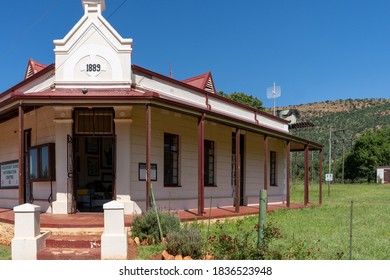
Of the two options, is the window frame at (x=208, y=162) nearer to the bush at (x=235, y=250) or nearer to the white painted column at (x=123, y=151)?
the white painted column at (x=123, y=151)

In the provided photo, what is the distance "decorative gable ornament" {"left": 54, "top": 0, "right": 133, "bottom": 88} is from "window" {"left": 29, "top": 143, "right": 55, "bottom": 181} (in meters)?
2.00

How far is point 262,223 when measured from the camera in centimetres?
690

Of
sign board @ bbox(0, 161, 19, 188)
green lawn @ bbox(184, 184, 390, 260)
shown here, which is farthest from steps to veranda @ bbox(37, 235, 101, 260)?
sign board @ bbox(0, 161, 19, 188)

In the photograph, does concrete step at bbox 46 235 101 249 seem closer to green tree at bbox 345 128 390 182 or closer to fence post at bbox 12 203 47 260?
fence post at bbox 12 203 47 260

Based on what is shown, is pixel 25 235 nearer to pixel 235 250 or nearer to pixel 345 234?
pixel 235 250

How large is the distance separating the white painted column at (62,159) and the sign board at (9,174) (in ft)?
12.1

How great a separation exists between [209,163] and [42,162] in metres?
6.11

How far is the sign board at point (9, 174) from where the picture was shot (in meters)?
15.0

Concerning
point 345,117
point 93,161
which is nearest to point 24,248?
point 93,161

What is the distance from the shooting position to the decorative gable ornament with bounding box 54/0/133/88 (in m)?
12.0

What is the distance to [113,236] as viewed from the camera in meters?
8.05

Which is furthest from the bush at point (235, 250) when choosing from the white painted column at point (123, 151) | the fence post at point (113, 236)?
the white painted column at point (123, 151)

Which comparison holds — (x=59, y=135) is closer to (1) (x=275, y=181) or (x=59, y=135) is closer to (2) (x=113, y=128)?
(2) (x=113, y=128)
